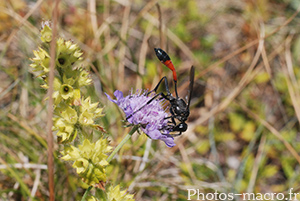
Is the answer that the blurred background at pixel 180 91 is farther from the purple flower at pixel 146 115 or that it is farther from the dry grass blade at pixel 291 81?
the purple flower at pixel 146 115

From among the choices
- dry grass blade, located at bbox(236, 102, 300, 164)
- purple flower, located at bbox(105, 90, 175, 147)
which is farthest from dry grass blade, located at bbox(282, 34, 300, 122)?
purple flower, located at bbox(105, 90, 175, 147)

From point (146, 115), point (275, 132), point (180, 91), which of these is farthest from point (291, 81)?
point (146, 115)

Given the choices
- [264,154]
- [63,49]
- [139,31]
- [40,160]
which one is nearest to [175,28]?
[139,31]

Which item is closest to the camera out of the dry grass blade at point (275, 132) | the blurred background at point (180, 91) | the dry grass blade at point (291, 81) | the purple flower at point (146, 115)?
the purple flower at point (146, 115)

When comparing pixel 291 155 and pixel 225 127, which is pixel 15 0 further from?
pixel 291 155

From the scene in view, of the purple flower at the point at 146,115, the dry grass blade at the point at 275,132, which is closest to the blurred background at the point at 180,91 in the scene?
the dry grass blade at the point at 275,132

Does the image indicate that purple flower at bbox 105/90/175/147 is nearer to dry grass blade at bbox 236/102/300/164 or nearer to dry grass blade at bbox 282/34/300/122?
dry grass blade at bbox 236/102/300/164
